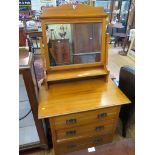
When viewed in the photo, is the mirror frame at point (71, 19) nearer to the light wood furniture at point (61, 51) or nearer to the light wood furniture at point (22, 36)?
the light wood furniture at point (61, 51)

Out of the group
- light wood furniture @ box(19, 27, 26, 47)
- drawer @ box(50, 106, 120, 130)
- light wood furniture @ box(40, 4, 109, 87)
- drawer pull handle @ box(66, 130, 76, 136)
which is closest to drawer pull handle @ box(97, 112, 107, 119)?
drawer @ box(50, 106, 120, 130)

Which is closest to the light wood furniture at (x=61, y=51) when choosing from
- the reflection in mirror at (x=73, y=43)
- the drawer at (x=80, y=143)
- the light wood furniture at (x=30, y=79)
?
the reflection in mirror at (x=73, y=43)

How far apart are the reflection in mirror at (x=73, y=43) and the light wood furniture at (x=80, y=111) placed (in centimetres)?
23

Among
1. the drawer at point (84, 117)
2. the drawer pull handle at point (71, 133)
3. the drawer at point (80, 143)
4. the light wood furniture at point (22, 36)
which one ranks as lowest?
the drawer at point (80, 143)

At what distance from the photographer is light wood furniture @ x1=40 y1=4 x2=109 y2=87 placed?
1073mm

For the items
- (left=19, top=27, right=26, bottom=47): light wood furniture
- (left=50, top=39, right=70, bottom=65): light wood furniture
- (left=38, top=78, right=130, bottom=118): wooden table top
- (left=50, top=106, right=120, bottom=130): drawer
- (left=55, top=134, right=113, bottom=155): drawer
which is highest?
(left=19, top=27, right=26, bottom=47): light wood furniture

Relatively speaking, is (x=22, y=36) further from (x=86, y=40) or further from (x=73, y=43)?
(x=86, y=40)

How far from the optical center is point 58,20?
1093 mm

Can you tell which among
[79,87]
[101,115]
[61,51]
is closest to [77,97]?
[79,87]

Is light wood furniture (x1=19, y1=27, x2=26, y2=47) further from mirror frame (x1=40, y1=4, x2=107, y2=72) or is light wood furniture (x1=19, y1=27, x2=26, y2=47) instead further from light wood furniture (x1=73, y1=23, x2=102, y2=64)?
light wood furniture (x1=73, y1=23, x2=102, y2=64)

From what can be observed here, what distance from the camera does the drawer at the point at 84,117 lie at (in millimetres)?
1120

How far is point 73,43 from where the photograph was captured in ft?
4.05
